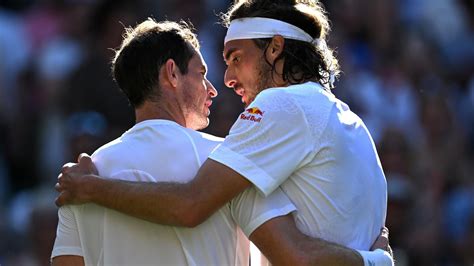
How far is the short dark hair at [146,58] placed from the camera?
4.87 m

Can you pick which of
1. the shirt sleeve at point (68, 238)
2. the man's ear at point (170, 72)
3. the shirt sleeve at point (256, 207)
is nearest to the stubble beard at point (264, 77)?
the man's ear at point (170, 72)

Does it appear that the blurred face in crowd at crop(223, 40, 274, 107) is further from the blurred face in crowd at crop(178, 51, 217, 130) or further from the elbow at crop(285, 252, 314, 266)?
the elbow at crop(285, 252, 314, 266)

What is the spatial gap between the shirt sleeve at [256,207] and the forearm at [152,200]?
19 centimetres

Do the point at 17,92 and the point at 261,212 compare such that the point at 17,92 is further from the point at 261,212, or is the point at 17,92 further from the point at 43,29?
the point at 261,212

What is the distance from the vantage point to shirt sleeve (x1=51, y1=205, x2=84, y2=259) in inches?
189

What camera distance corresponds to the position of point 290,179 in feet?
15.4

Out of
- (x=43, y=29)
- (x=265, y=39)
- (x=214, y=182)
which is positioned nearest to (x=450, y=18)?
(x=43, y=29)

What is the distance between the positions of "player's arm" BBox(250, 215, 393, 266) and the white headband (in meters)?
0.86

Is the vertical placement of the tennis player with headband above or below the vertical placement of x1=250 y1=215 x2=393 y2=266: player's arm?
above

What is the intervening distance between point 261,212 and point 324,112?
0.49 m

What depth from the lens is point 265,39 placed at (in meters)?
5.11

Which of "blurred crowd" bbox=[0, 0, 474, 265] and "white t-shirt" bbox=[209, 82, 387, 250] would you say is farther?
"blurred crowd" bbox=[0, 0, 474, 265]

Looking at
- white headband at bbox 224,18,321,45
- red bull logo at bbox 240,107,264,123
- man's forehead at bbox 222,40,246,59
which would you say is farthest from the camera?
man's forehead at bbox 222,40,246,59

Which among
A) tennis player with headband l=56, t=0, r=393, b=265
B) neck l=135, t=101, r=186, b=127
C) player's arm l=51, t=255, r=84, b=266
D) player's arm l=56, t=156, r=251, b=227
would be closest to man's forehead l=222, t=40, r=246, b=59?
tennis player with headband l=56, t=0, r=393, b=265
